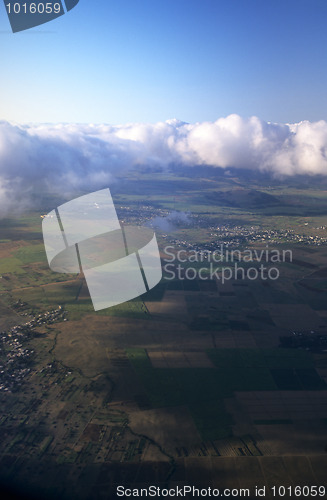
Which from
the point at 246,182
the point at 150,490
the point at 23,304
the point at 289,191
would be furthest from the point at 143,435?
the point at 246,182

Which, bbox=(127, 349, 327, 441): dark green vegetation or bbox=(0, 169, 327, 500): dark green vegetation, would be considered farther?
bbox=(127, 349, 327, 441): dark green vegetation

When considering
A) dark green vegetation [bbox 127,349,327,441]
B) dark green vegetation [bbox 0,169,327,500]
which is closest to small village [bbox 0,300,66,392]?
dark green vegetation [bbox 0,169,327,500]

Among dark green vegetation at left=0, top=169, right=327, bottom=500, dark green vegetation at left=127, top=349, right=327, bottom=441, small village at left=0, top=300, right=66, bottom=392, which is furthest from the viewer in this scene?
small village at left=0, top=300, right=66, bottom=392

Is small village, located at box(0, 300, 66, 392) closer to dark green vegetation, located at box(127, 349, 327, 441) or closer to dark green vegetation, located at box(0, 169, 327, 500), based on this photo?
dark green vegetation, located at box(0, 169, 327, 500)

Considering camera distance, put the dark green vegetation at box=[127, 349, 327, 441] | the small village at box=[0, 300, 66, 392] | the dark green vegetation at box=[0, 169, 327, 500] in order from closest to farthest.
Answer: the dark green vegetation at box=[0, 169, 327, 500] → the dark green vegetation at box=[127, 349, 327, 441] → the small village at box=[0, 300, 66, 392]

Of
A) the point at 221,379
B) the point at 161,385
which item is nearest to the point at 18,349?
the point at 161,385

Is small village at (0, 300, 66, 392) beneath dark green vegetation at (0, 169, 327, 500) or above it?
above

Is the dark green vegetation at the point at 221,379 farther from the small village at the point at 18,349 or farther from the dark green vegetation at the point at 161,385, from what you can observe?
the small village at the point at 18,349

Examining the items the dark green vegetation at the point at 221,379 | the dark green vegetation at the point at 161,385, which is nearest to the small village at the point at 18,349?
the dark green vegetation at the point at 161,385
